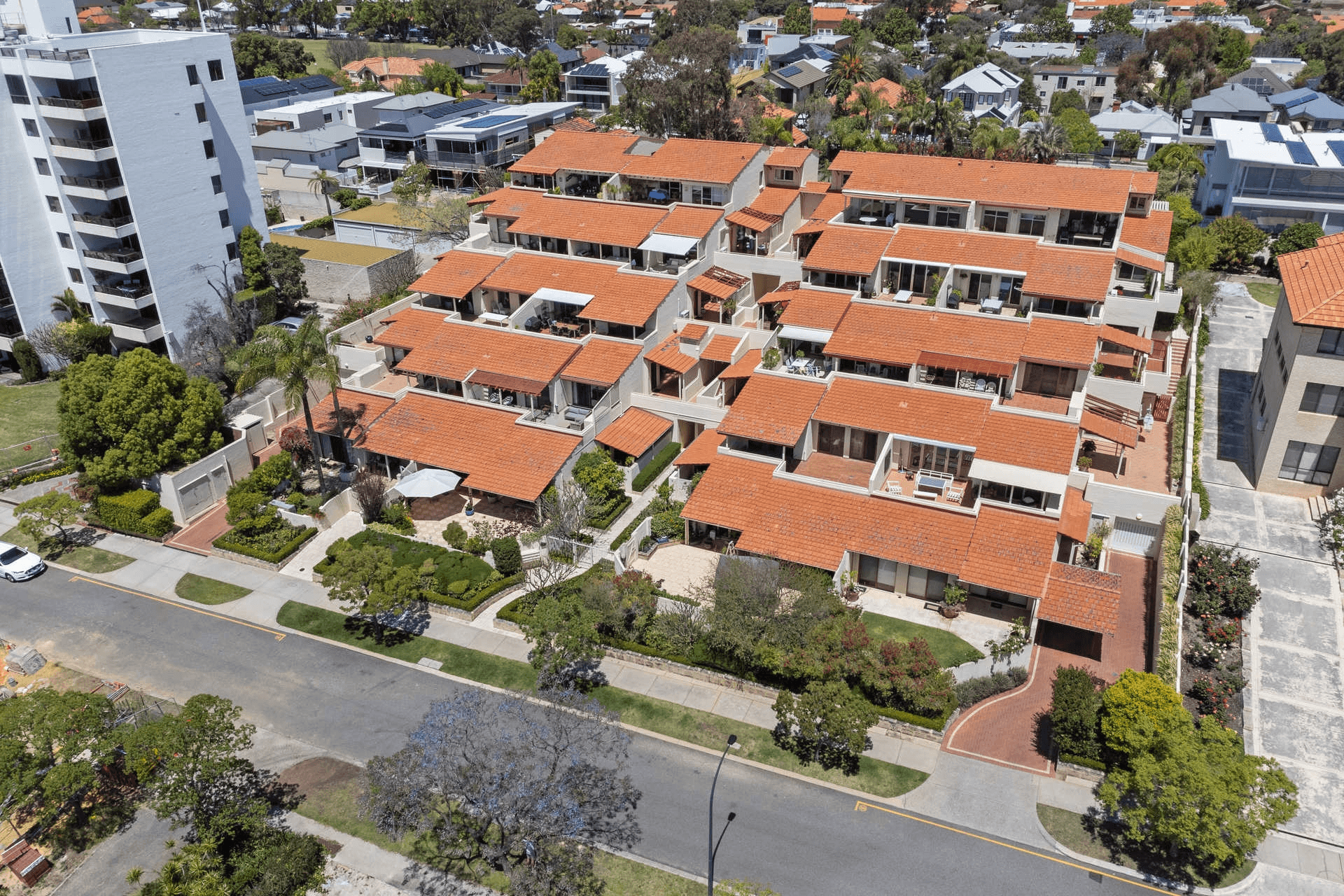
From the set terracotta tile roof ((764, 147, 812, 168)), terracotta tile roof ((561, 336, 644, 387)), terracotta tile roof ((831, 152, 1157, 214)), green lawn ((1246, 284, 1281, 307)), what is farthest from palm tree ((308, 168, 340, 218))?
green lawn ((1246, 284, 1281, 307))

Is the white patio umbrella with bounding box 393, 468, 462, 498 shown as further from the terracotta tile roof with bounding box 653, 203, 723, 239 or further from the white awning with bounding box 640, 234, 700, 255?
the terracotta tile roof with bounding box 653, 203, 723, 239

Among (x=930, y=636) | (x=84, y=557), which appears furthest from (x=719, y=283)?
(x=84, y=557)

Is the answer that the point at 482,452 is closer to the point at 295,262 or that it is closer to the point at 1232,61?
the point at 295,262

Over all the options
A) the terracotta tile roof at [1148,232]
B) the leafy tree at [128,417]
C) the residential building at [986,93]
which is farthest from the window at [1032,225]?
the residential building at [986,93]

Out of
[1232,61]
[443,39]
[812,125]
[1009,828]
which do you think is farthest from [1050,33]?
[1009,828]

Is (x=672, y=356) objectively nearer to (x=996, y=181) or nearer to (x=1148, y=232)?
(x=996, y=181)

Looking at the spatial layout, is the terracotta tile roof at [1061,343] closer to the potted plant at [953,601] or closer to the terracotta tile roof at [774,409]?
the terracotta tile roof at [774,409]
